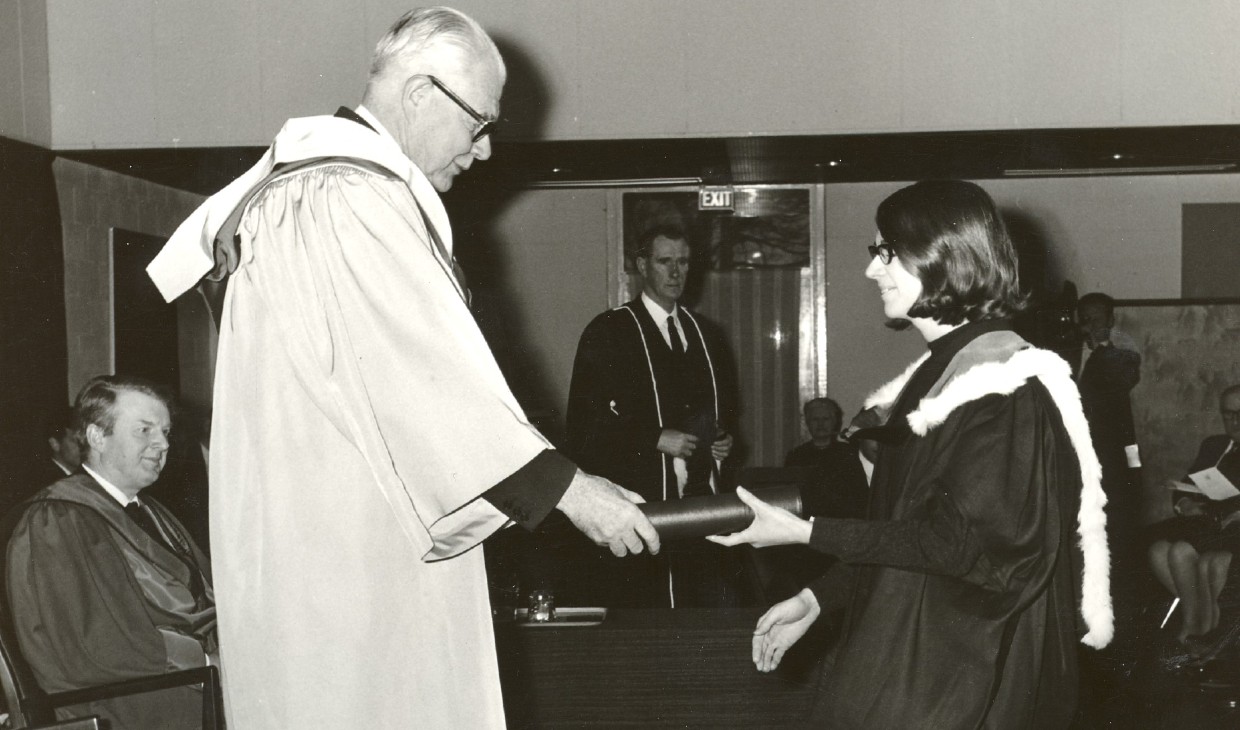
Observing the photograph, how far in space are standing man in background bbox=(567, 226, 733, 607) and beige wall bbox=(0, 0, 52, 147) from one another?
2.54 m

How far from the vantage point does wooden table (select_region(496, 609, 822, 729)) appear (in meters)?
3.12

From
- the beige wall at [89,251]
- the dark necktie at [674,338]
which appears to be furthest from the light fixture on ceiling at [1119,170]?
the beige wall at [89,251]

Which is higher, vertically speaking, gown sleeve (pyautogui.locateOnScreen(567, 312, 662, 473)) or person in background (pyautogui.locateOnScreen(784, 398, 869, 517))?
gown sleeve (pyautogui.locateOnScreen(567, 312, 662, 473))

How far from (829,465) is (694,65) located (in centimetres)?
252

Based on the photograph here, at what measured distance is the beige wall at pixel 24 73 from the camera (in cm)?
467

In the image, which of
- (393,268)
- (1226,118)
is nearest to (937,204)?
(393,268)

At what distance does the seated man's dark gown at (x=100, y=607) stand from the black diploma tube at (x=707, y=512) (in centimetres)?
172

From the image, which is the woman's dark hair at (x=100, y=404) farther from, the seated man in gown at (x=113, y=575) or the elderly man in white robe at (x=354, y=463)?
the elderly man in white robe at (x=354, y=463)

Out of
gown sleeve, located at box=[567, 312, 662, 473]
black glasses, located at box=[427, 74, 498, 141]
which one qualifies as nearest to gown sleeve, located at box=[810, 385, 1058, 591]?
black glasses, located at box=[427, 74, 498, 141]

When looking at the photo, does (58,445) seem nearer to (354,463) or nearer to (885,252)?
(354,463)

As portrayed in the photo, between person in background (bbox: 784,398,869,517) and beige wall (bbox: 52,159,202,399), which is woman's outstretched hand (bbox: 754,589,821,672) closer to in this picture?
person in background (bbox: 784,398,869,517)

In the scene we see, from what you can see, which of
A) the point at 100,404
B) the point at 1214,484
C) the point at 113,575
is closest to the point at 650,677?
the point at 113,575

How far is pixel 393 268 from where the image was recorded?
153 cm

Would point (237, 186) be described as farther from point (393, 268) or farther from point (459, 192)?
point (459, 192)
